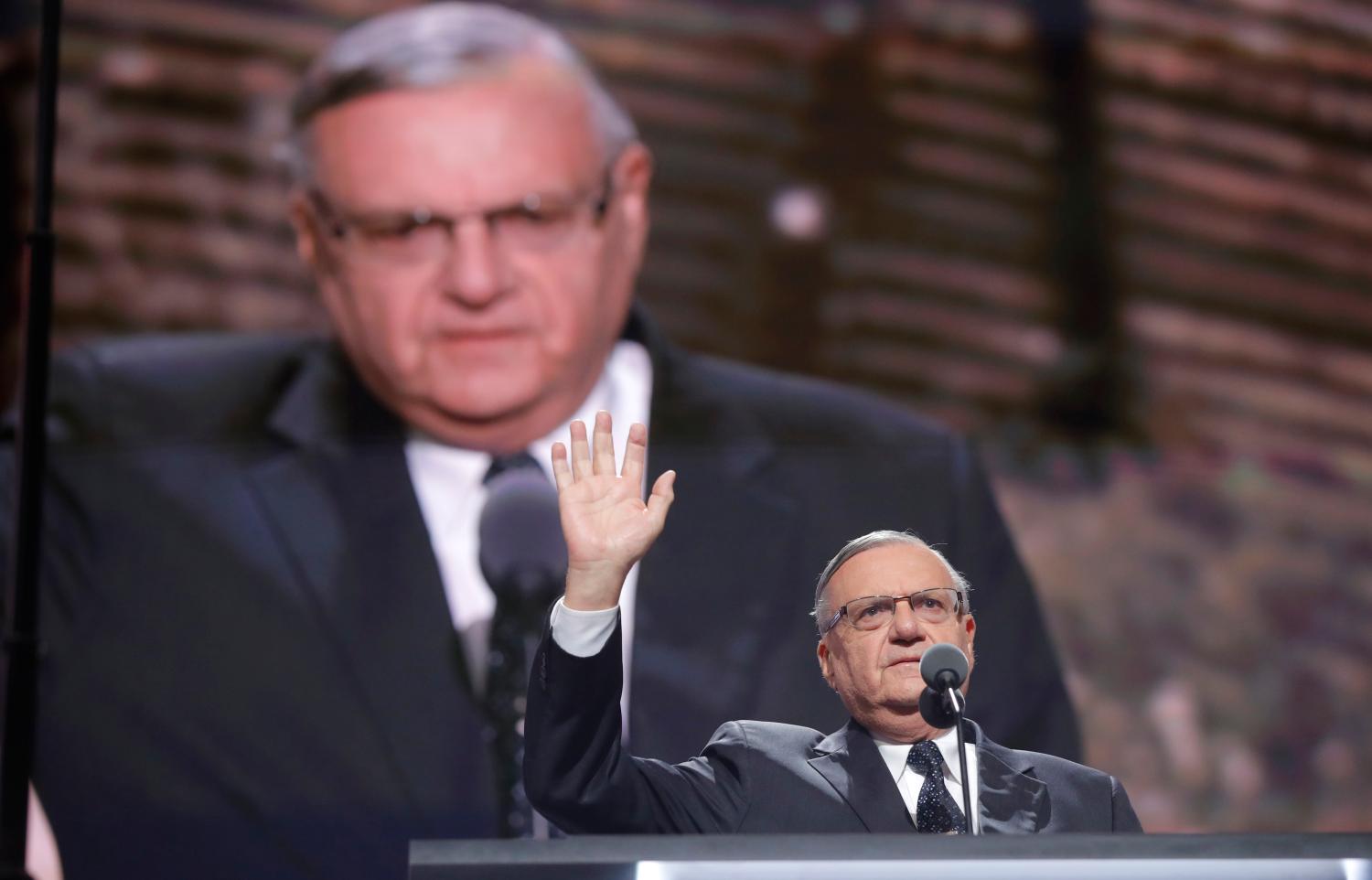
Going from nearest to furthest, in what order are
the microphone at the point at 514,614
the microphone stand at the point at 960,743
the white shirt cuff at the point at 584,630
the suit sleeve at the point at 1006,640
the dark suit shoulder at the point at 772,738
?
1. the microphone stand at the point at 960,743
2. the white shirt cuff at the point at 584,630
3. the dark suit shoulder at the point at 772,738
4. the microphone at the point at 514,614
5. the suit sleeve at the point at 1006,640

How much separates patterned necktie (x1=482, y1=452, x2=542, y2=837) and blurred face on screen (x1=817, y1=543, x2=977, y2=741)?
50.1 inches

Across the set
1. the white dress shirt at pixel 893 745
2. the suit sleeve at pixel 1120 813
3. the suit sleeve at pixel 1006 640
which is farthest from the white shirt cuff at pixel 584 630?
the suit sleeve at pixel 1006 640

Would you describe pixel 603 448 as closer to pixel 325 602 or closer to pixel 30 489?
pixel 30 489

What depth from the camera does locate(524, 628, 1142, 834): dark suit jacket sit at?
178 centimetres

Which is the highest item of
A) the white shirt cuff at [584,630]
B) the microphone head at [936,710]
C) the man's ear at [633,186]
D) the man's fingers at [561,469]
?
the man's ear at [633,186]

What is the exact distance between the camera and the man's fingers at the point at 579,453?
1.84 m

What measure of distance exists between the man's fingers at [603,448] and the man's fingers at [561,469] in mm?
31

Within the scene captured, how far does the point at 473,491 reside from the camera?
3320 mm

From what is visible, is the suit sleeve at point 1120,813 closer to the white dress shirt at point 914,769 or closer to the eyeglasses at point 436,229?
the white dress shirt at point 914,769

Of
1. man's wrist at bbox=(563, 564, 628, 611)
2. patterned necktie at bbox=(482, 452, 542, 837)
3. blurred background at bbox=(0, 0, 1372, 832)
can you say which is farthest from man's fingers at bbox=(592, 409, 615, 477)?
blurred background at bbox=(0, 0, 1372, 832)

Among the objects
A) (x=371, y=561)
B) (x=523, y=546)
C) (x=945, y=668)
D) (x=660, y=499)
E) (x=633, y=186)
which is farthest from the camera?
(x=633, y=186)

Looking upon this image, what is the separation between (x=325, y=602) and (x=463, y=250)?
749 mm

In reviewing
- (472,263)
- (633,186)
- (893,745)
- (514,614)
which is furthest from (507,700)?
(893,745)

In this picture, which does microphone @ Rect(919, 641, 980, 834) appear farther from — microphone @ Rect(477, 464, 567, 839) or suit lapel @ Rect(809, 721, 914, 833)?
microphone @ Rect(477, 464, 567, 839)
